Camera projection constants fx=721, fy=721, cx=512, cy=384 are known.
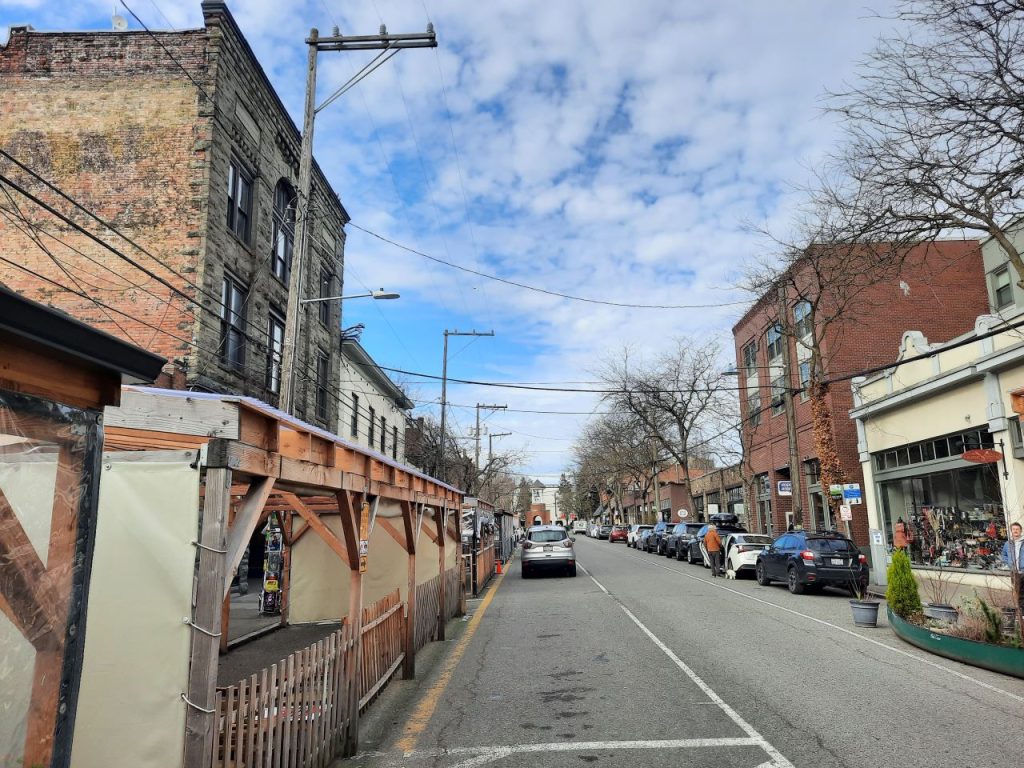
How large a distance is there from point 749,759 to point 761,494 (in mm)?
35534

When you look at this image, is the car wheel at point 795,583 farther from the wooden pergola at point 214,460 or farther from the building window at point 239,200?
the building window at point 239,200

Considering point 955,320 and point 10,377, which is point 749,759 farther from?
point 955,320

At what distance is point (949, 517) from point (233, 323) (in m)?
19.1

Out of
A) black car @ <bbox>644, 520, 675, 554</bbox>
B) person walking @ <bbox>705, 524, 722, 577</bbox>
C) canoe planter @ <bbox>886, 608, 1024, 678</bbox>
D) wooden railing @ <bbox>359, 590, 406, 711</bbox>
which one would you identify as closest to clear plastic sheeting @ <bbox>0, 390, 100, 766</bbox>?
wooden railing @ <bbox>359, 590, 406, 711</bbox>

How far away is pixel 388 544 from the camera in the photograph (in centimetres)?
1369

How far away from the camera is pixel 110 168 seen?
16406 mm

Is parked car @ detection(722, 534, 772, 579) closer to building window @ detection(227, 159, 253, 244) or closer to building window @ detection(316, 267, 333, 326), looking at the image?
building window @ detection(316, 267, 333, 326)

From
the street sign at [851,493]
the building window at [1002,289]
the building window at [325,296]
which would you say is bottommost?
the street sign at [851,493]

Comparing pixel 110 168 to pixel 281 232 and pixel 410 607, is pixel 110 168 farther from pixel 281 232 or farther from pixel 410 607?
pixel 410 607

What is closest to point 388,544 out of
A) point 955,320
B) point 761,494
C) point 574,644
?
point 574,644

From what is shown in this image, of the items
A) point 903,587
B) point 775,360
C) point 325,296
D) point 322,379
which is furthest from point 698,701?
point 775,360

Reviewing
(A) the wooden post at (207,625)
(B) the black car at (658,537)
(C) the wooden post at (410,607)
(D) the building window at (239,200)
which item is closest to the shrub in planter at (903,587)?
(C) the wooden post at (410,607)

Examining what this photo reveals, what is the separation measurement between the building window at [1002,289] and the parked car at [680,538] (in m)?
15.0

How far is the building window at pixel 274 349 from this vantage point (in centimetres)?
1919
